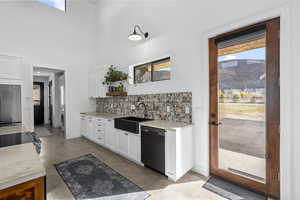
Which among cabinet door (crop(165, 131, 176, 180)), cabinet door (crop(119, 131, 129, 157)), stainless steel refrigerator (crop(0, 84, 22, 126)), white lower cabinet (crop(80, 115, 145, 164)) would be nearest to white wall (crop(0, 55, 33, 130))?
stainless steel refrigerator (crop(0, 84, 22, 126))

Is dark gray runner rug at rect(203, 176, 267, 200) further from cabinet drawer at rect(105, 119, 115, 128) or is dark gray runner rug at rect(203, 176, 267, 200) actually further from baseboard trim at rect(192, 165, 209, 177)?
cabinet drawer at rect(105, 119, 115, 128)

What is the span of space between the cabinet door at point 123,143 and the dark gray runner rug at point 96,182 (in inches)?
18.7

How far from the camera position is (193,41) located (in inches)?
98.0

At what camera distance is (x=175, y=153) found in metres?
2.12

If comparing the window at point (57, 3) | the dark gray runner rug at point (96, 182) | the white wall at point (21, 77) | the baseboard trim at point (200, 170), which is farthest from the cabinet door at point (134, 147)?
the window at point (57, 3)

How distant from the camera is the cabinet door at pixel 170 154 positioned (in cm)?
214

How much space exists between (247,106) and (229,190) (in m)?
1.22

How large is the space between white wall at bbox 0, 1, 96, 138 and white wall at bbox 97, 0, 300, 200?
1.86 m

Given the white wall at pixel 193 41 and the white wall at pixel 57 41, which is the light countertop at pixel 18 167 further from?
the white wall at pixel 57 41

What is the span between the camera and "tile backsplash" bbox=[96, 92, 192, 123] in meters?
2.62

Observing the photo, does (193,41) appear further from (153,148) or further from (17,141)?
(17,141)

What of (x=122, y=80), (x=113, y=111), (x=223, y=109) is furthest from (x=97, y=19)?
(x=223, y=109)

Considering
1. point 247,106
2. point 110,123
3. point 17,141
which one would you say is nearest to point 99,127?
point 110,123
